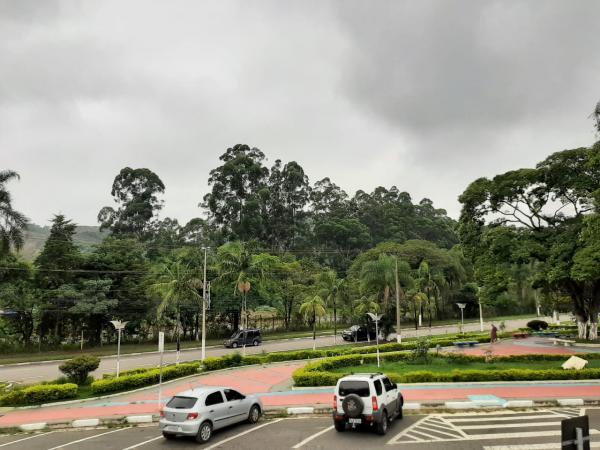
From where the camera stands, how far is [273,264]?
5812cm

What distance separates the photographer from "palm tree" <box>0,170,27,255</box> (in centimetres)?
3309

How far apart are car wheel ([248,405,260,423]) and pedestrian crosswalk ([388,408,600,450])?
16.6ft

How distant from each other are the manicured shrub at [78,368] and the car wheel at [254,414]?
11743 millimetres

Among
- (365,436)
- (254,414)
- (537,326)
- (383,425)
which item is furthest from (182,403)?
(537,326)

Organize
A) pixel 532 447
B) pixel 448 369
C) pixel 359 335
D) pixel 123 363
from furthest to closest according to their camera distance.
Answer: pixel 359 335
pixel 123 363
pixel 448 369
pixel 532 447

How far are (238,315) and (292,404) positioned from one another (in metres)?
39.5

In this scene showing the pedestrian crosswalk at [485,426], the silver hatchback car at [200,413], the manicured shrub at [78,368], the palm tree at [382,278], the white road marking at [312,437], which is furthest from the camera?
the palm tree at [382,278]

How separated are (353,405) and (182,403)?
202 inches

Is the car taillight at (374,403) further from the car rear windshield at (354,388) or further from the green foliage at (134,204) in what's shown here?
the green foliage at (134,204)

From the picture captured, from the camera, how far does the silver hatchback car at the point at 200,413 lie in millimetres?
12891

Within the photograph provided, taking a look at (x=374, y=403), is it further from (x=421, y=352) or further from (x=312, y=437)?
(x=421, y=352)

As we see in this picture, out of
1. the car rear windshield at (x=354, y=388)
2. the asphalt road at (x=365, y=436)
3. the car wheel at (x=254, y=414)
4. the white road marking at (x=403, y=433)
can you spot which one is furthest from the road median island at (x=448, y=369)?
the car rear windshield at (x=354, y=388)

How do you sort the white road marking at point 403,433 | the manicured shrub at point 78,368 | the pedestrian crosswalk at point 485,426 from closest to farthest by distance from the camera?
1. the white road marking at point 403,433
2. the pedestrian crosswalk at point 485,426
3. the manicured shrub at point 78,368

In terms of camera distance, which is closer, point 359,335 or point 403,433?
point 403,433
